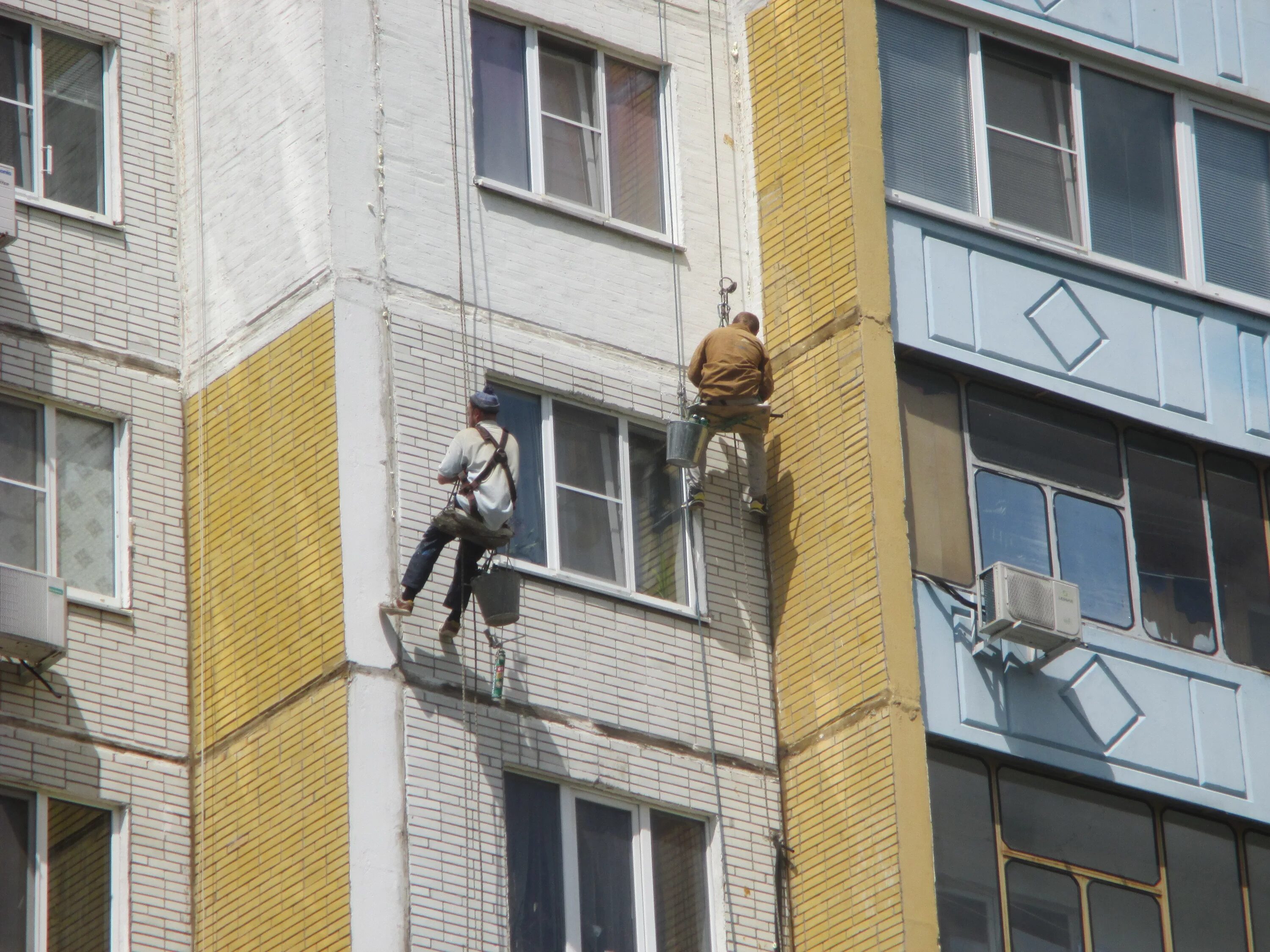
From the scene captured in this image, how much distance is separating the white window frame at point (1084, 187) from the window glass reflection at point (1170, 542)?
4.67 ft

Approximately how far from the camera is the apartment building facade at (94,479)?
1912 cm

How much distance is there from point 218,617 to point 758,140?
19.9ft

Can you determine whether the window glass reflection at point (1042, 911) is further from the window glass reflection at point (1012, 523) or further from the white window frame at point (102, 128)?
the white window frame at point (102, 128)

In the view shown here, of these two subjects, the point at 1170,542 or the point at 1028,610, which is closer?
the point at 1028,610

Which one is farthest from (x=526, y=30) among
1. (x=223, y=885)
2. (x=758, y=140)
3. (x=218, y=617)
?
(x=223, y=885)

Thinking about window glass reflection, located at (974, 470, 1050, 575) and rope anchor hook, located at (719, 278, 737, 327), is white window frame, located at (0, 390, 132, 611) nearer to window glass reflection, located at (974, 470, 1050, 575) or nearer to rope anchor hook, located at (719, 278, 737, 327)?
rope anchor hook, located at (719, 278, 737, 327)

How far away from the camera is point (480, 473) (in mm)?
19109

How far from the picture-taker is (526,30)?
2230 cm

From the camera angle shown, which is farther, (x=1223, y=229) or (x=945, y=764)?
(x=1223, y=229)

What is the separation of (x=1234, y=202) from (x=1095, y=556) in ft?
12.5

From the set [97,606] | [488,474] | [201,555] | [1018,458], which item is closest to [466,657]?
[488,474]

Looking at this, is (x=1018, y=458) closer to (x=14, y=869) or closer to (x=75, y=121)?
(x=75, y=121)

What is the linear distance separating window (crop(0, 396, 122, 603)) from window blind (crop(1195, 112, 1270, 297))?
30.1 feet

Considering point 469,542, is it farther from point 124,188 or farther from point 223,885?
point 124,188
